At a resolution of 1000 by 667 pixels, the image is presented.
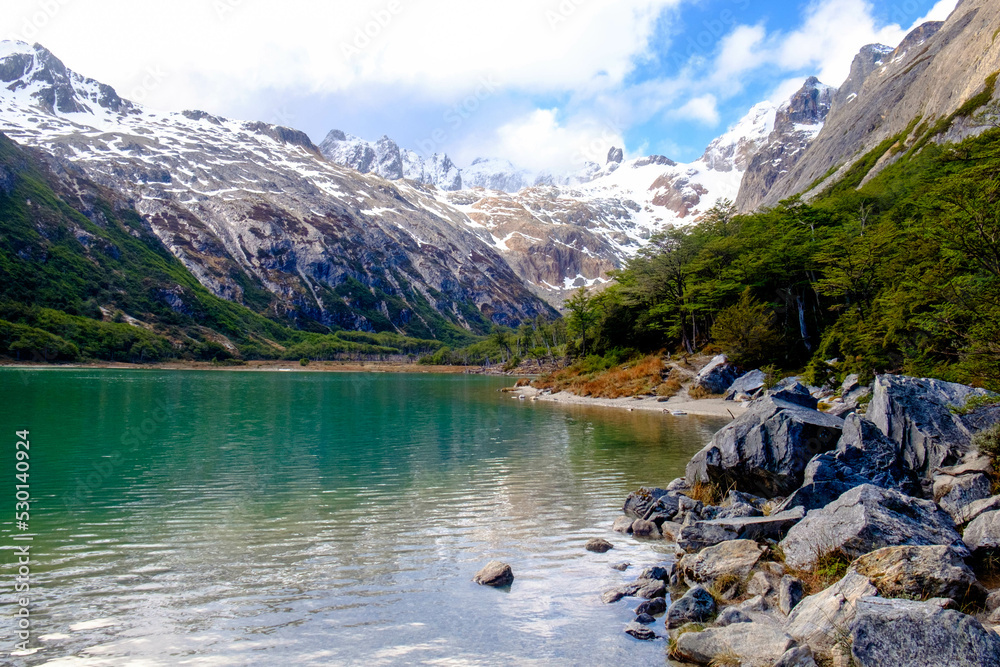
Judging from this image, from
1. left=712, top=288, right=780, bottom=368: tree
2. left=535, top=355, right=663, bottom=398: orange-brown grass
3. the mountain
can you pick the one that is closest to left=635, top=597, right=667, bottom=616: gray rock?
left=712, top=288, right=780, bottom=368: tree

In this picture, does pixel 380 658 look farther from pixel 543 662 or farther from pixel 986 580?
pixel 986 580

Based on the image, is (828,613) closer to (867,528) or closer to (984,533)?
(867,528)

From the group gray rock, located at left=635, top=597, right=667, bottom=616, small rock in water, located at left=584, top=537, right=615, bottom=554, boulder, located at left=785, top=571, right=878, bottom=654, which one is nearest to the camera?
boulder, located at left=785, top=571, right=878, bottom=654

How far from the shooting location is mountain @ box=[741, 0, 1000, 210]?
66.4m

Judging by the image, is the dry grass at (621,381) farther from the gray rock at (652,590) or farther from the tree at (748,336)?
the gray rock at (652,590)

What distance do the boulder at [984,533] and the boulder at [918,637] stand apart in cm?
392

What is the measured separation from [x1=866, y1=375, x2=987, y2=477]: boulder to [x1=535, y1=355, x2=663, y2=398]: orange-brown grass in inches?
1516

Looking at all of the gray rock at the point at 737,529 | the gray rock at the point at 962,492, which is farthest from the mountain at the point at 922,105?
the gray rock at the point at 737,529

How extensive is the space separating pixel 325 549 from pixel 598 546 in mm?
6342

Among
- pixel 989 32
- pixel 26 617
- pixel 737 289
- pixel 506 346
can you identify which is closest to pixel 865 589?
pixel 26 617

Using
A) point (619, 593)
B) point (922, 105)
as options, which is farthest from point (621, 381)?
point (922, 105)

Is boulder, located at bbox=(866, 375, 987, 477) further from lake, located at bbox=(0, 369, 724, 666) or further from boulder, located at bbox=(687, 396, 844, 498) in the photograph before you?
lake, located at bbox=(0, 369, 724, 666)

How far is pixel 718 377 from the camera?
4825cm

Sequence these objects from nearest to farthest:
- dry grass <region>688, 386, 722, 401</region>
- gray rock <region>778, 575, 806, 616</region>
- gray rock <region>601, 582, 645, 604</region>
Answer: gray rock <region>778, 575, 806, 616</region>, gray rock <region>601, 582, 645, 604</region>, dry grass <region>688, 386, 722, 401</region>
